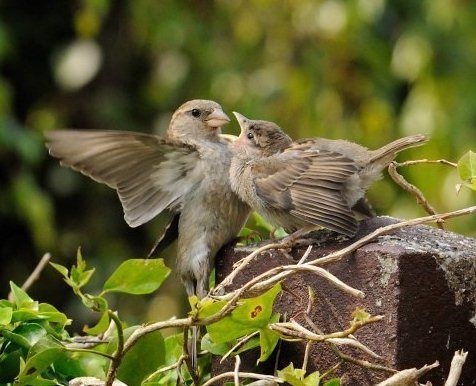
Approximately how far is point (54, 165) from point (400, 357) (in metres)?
5.06

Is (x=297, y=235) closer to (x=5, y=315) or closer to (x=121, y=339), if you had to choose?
(x=121, y=339)

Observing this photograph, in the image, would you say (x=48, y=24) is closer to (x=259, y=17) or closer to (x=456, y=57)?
(x=259, y=17)

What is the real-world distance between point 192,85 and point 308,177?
13.4 ft

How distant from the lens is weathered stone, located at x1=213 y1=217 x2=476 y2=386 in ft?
6.93

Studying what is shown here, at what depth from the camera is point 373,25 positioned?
648 centimetres

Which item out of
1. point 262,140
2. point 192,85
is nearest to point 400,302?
point 262,140

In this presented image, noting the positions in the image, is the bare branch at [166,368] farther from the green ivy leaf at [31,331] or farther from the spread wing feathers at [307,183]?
the spread wing feathers at [307,183]

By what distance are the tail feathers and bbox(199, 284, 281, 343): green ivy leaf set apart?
2.73 ft

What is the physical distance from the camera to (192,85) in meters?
6.84

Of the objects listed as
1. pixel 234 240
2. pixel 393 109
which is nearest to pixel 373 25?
pixel 393 109

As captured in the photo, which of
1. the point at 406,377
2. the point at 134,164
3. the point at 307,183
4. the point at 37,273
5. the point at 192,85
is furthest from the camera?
the point at 192,85

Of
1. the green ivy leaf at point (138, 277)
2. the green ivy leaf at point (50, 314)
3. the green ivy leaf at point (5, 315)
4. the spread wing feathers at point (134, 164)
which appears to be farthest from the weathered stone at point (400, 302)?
the spread wing feathers at point (134, 164)

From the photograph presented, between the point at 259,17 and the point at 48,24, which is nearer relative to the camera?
the point at 259,17

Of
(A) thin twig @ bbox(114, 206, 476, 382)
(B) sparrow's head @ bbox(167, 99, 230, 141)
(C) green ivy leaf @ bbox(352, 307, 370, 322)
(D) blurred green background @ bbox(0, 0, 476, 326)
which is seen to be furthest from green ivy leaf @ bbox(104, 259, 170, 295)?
(D) blurred green background @ bbox(0, 0, 476, 326)
